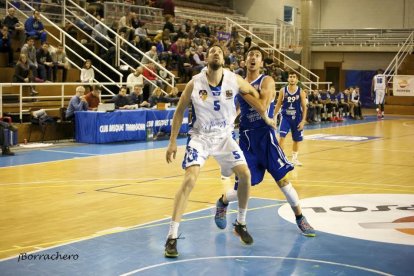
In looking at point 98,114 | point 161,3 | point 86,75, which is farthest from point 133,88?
point 161,3

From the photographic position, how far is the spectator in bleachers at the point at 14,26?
20.8 meters

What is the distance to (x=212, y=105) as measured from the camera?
702 cm

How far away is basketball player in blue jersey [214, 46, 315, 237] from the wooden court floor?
1568 millimetres

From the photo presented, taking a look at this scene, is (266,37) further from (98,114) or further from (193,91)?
(193,91)

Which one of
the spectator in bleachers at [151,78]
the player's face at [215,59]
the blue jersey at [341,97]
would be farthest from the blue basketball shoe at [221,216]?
the blue jersey at [341,97]

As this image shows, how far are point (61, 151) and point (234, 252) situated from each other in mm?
10457

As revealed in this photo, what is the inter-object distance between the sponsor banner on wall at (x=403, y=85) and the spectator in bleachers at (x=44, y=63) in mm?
21667

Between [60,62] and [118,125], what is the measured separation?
12.0ft

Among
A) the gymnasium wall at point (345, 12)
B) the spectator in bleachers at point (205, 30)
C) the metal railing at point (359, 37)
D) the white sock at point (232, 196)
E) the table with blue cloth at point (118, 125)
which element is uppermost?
the gymnasium wall at point (345, 12)

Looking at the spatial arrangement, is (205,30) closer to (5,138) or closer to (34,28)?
(34,28)

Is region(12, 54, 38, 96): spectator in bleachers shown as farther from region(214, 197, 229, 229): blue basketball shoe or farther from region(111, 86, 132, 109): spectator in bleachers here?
region(214, 197, 229, 229): blue basketball shoe

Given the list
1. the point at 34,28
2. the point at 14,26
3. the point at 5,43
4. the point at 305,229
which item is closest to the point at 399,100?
the point at 34,28

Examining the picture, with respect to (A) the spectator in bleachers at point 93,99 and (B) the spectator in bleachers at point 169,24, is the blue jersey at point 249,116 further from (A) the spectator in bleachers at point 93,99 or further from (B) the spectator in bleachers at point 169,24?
(B) the spectator in bleachers at point 169,24

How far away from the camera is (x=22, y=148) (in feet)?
54.6
